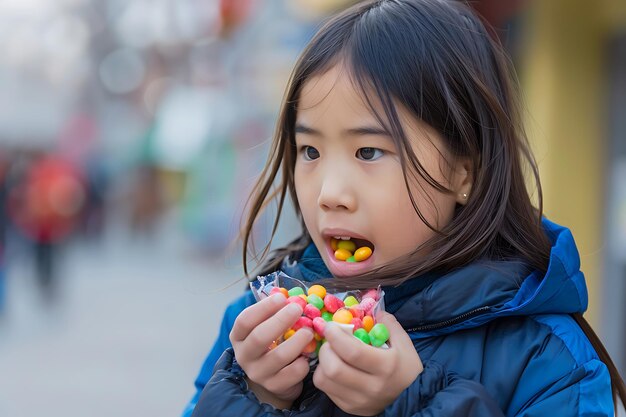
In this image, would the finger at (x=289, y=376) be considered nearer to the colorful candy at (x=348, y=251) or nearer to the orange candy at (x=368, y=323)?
the orange candy at (x=368, y=323)

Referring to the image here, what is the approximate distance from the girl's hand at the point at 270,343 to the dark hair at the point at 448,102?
22cm

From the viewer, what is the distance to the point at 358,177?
1.78m

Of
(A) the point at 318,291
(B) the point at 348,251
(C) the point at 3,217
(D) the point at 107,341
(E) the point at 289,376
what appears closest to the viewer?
(E) the point at 289,376

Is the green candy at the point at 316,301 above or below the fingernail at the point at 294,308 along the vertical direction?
below

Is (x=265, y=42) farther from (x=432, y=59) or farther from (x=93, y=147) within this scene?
(x=432, y=59)

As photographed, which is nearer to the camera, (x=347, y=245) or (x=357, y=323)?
(x=357, y=323)

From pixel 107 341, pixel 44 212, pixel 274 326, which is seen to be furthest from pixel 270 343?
pixel 44 212

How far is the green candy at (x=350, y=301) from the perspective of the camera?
1.73 metres

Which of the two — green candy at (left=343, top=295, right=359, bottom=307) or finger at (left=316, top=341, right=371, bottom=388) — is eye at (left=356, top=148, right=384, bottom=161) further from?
finger at (left=316, top=341, right=371, bottom=388)

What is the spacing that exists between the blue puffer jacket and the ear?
16 centimetres

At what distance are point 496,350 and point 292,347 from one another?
44 centimetres

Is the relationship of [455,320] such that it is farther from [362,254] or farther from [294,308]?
[294,308]

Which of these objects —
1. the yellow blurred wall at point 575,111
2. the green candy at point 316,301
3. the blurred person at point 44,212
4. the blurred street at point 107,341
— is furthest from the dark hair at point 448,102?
the blurred person at point 44,212

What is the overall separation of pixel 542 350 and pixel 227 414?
618 mm
